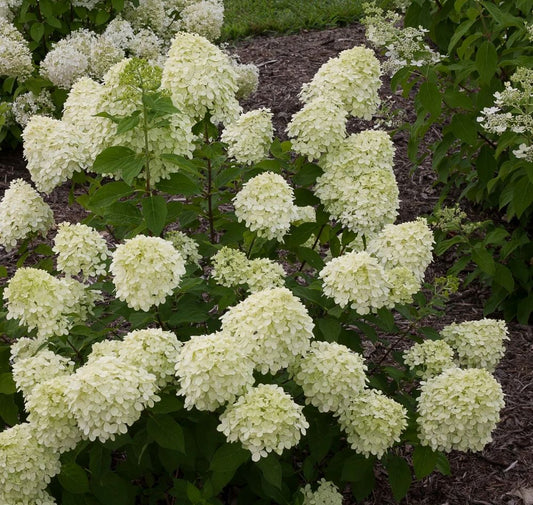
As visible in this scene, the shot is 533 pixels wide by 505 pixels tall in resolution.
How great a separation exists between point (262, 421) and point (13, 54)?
3.90 metres

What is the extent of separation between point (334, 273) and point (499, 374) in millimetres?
2024

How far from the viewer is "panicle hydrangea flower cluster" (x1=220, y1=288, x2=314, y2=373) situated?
247cm

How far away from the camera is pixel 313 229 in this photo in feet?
10.8

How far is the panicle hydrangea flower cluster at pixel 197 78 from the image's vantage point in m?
2.99

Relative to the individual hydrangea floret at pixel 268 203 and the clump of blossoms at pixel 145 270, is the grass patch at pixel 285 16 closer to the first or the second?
the individual hydrangea floret at pixel 268 203

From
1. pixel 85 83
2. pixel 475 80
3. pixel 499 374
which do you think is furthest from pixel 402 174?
pixel 85 83

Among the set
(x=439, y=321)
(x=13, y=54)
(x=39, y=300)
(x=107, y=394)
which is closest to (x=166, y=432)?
(x=107, y=394)

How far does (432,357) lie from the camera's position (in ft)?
10.1

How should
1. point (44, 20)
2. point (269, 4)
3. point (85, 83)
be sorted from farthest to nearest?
point (269, 4)
point (44, 20)
point (85, 83)

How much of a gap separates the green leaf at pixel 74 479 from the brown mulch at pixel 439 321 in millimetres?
1367

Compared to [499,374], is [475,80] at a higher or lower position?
higher

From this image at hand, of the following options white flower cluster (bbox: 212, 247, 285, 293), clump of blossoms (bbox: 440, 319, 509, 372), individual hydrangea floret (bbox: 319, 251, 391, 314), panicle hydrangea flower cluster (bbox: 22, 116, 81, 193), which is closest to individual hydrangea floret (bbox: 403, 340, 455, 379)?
clump of blossoms (bbox: 440, 319, 509, 372)

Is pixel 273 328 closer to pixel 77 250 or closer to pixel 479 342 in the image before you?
pixel 77 250

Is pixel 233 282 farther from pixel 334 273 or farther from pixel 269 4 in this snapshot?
pixel 269 4
